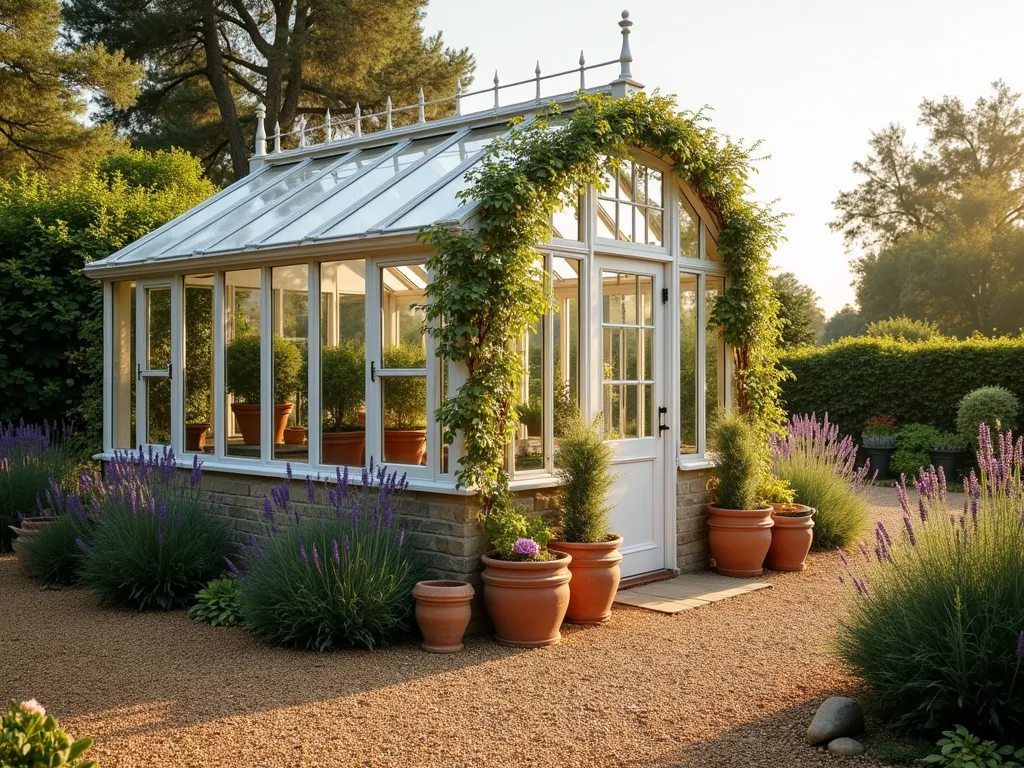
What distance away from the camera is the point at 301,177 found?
30.7ft

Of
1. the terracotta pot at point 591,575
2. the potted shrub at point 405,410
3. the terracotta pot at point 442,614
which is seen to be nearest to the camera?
the terracotta pot at point 442,614

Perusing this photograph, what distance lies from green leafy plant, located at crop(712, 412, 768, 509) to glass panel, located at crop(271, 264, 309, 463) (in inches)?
127

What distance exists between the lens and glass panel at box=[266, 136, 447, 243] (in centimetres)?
739

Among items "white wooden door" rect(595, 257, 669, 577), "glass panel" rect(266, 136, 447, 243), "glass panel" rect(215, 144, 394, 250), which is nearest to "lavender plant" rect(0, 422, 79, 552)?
"glass panel" rect(215, 144, 394, 250)

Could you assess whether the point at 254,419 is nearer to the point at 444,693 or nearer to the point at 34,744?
the point at 444,693

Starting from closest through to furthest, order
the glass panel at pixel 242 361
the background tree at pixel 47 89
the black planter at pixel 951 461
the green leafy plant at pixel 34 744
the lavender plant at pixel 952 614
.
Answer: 1. the green leafy plant at pixel 34 744
2. the lavender plant at pixel 952 614
3. the glass panel at pixel 242 361
4. the black planter at pixel 951 461
5. the background tree at pixel 47 89

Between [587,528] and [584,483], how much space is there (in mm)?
294

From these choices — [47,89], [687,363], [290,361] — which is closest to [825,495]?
[687,363]

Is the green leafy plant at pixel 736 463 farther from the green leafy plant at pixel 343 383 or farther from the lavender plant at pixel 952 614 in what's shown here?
the lavender plant at pixel 952 614

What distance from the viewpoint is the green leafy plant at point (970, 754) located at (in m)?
3.82

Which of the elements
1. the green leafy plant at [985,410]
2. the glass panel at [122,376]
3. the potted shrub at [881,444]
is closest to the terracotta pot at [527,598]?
the glass panel at [122,376]

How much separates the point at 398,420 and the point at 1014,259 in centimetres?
3009

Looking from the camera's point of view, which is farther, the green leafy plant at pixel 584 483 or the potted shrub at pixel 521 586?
the green leafy plant at pixel 584 483

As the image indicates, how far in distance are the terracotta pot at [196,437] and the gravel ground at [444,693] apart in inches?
Answer: 69.0
